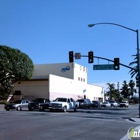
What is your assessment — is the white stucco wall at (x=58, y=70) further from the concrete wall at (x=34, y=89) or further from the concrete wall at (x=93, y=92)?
the concrete wall at (x=34, y=89)

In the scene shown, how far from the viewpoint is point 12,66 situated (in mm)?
47406

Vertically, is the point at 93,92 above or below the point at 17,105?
above

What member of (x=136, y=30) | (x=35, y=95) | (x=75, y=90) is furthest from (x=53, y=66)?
(x=136, y=30)

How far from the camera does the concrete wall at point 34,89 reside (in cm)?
5994

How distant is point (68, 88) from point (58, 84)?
648 centimetres

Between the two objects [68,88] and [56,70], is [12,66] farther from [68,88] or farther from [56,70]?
[56,70]

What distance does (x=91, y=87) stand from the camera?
90.4 meters

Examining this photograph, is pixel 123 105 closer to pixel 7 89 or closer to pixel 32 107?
pixel 7 89

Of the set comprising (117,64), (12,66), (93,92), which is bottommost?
(93,92)

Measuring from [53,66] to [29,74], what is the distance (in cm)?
2535

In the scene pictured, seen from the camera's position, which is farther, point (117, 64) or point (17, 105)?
Result: point (17, 105)

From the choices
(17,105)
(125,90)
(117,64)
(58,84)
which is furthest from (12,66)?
(125,90)

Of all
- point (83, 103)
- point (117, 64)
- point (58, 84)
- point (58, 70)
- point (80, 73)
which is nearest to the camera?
point (117, 64)

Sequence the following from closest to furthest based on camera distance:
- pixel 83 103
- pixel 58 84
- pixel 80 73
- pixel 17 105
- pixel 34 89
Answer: pixel 17 105 → pixel 83 103 → pixel 34 89 → pixel 58 84 → pixel 80 73
